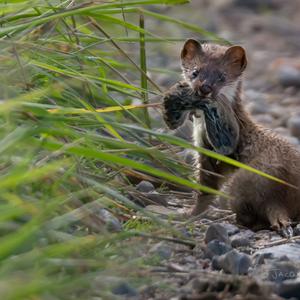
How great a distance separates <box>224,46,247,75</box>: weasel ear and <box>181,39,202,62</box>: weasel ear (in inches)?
7.5

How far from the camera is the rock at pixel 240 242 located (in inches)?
213

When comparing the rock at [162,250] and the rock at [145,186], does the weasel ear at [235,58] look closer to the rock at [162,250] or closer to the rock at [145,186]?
the rock at [145,186]

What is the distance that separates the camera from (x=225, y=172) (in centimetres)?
644

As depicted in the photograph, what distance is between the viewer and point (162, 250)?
4.58m

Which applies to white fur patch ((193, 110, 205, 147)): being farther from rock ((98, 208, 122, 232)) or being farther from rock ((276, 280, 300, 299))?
rock ((276, 280, 300, 299))

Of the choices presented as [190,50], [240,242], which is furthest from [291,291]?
[190,50]

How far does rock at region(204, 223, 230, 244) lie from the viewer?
5156 millimetres

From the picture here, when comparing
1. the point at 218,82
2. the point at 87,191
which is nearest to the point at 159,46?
the point at 218,82

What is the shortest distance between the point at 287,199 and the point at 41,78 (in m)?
1.58

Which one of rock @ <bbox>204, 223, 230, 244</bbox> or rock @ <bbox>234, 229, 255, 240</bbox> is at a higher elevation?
rock @ <bbox>204, 223, 230, 244</bbox>

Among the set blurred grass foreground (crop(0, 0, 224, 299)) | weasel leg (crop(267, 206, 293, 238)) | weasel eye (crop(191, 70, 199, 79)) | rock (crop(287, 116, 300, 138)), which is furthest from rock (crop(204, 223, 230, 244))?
rock (crop(287, 116, 300, 138))

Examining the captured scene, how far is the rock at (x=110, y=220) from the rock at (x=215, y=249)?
1.48ft

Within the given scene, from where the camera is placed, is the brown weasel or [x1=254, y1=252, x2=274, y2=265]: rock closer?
[x1=254, y1=252, x2=274, y2=265]: rock

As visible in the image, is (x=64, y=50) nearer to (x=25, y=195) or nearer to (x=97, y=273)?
(x=25, y=195)
